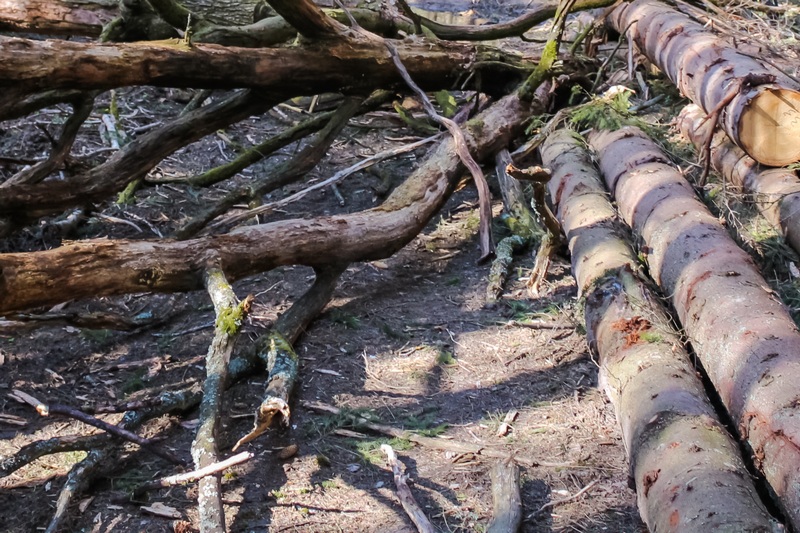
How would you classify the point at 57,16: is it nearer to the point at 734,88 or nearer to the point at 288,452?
the point at 288,452

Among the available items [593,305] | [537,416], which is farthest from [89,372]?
[593,305]

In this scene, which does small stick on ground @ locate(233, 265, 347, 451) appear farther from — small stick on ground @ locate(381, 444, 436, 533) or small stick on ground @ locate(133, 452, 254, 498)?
small stick on ground @ locate(381, 444, 436, 533)

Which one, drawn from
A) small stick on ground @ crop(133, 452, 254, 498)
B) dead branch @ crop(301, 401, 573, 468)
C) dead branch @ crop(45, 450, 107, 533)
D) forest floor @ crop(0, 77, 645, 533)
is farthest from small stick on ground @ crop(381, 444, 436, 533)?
dead branch @ crop(45, 450, 107, 533)

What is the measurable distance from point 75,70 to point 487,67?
3.34m

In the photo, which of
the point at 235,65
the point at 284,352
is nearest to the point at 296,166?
the point at 235,65

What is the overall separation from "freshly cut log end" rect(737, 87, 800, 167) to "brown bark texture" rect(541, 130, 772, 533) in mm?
917

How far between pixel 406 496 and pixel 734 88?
10.6ft

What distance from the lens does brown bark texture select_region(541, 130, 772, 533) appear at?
2.39m

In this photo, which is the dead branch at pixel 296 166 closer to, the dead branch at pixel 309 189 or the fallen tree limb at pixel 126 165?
the dead branch at pixel 309 189

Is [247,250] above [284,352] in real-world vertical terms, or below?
above

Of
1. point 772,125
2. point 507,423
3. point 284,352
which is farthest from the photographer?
point 772,125

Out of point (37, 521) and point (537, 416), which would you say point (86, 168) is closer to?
point (37, 521)

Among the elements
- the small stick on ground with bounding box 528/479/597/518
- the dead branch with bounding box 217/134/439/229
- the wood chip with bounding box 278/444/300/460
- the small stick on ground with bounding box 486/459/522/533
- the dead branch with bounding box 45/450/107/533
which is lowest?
the wood chip with bounding box 278/444/300/460

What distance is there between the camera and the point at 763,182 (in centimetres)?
449
